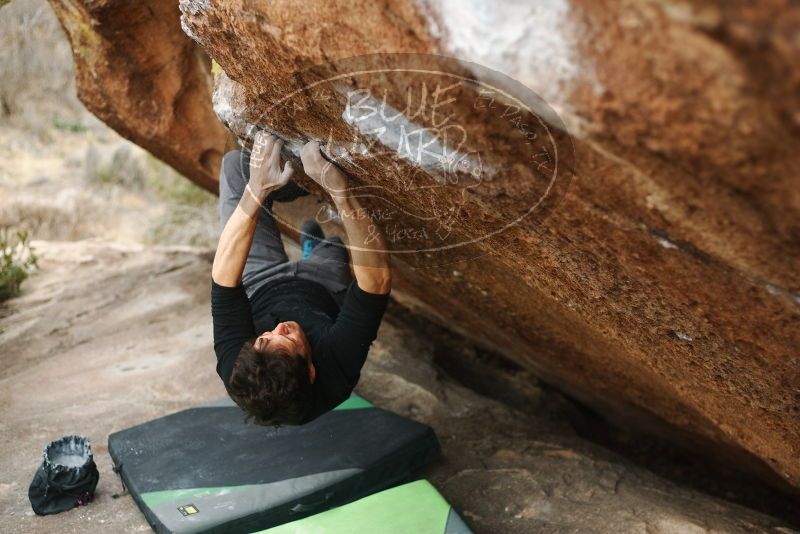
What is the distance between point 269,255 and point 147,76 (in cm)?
144

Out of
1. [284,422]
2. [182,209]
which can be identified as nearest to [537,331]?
[284,422]

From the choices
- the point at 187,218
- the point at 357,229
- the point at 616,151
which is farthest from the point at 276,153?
the point at 187,218

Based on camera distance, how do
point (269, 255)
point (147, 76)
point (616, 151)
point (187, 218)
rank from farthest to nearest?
point (187, 218) → point (147, 76) → point (269, 255) → point (616, 151)

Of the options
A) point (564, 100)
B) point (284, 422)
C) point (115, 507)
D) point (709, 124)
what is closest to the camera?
point (709, 124)

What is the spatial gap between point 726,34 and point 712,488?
3.68 meters

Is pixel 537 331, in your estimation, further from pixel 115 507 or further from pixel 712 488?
pixel 115 507

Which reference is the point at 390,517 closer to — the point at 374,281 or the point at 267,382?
the point at 267,382

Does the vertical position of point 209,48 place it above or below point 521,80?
below

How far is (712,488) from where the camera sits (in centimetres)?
409

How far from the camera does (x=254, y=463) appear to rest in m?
2.74

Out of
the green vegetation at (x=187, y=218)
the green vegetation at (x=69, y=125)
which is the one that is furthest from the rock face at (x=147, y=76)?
the green vegetation at (x=69, y=125)

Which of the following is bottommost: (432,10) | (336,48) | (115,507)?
(115,507)

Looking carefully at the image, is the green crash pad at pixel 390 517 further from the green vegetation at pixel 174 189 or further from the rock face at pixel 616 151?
the green vegetation at pixel 174 189

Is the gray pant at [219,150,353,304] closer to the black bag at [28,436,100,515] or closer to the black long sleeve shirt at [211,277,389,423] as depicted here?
the black long sleeve shirt at [211,277,389,423]
